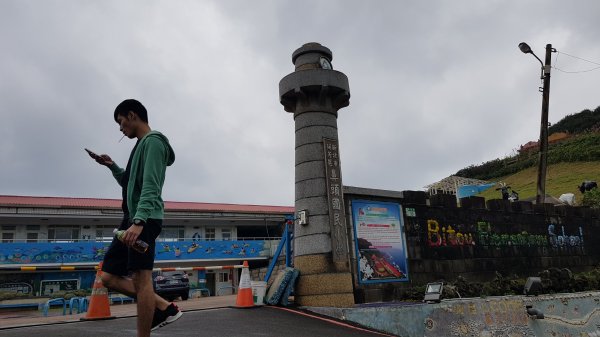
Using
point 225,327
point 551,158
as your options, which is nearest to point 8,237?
point 225,327

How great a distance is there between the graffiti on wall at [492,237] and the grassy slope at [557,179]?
1804 centimetres

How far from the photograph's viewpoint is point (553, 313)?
854 cm

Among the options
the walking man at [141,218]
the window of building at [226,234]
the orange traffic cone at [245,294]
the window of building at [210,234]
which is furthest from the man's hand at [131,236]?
the window of building at [226,234]

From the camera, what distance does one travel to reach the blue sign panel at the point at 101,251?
72.0 ft

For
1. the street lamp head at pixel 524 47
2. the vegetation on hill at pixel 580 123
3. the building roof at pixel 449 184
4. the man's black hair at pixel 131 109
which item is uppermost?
the vegetation on hill at pixel 580 123

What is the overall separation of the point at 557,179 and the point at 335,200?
36.9m

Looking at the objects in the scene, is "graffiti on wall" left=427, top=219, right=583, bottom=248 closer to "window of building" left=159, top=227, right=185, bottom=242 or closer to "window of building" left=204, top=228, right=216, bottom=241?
"window of building" left=159, top=227, right=185, bottom=242

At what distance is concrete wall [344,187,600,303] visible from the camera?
9.86m

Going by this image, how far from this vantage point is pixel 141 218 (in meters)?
3.02

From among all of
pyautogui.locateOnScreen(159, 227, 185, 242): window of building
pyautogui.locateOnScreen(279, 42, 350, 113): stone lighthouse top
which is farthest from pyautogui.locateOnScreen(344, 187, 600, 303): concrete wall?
pyautogui.locateOnScreen(159, 227, 185, 242): window of building

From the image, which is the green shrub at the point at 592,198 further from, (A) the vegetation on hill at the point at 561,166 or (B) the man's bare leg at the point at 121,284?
(B) the man's bare leg at the point at 121,284

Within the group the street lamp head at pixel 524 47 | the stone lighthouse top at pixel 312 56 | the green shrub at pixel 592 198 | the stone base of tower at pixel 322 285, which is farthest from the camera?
the green shrub at pixel 592 198

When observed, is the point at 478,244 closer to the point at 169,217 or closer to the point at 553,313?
the point at 553,313

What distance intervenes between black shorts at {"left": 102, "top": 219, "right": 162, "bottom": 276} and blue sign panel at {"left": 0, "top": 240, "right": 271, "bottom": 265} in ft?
73.3
